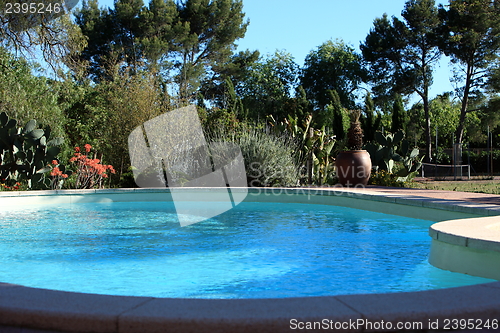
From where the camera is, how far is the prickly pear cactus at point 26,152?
9586mm

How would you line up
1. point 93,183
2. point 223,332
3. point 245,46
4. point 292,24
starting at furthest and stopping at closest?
1. point 245,46
2. point 292,24
3. point 93,183
4. point 223,332

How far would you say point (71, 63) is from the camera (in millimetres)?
11766

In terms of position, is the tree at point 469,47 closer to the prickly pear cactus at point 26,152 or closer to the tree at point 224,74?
the tree at point 224,74

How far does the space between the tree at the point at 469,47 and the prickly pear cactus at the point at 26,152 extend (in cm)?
1954

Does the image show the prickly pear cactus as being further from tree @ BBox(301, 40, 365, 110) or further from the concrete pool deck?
tree @ BBox(301, 40, 365, 110)

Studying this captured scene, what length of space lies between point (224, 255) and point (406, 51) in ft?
84.4

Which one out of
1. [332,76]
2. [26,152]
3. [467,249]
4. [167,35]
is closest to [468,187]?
[467,249]

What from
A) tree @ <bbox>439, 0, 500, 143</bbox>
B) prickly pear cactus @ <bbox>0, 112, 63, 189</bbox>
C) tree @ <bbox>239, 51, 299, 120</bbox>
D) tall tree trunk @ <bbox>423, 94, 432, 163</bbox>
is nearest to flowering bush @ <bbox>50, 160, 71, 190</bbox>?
prickly pear cactus @ <bbox>0, 112, 63, 189</bbox>

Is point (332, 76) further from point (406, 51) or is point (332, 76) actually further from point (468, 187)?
point (468, 187)

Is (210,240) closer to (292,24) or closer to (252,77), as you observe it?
(292,24)

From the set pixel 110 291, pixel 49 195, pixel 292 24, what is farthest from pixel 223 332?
pixel 292 24

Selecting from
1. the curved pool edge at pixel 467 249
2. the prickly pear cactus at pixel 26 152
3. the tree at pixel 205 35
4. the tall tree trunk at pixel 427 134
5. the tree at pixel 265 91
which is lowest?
the curved pool edge at pixel 467 249

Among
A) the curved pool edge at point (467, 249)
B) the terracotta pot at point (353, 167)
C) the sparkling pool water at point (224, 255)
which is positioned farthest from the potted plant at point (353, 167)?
the curved pool edge at point (467, 249)

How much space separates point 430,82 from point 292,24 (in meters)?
15.2
